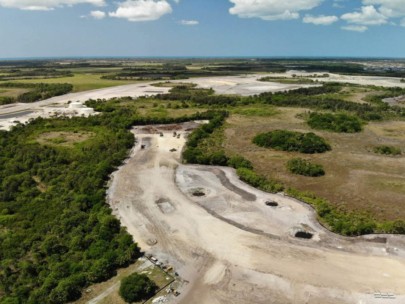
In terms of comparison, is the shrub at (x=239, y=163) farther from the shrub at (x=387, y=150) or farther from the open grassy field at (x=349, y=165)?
the shrub at (x=387, y=150)

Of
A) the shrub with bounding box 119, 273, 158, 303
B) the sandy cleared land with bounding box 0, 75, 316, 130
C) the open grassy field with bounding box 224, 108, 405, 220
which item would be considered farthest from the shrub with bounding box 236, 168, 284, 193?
the sandy cleared land with bounding box 0, 75, 316, 130

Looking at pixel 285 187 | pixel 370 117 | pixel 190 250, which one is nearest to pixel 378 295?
pixel 190 250

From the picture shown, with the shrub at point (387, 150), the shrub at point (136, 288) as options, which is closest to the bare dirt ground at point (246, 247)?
the shrub at point (136, 288)

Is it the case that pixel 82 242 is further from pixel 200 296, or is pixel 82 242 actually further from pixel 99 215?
pixel 200 296

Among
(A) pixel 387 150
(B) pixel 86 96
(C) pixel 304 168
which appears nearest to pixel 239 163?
(C) pixel 304 168

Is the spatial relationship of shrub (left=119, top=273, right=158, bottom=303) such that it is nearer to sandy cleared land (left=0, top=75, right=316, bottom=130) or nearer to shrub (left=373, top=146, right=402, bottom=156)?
shrub (left=373, top=146, right=402, bottom=156)

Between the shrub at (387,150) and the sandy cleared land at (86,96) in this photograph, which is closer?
the shrub at (387,150)

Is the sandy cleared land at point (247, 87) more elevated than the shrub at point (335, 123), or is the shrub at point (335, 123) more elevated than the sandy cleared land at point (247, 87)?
the sandy cleared land at point (247, 87)

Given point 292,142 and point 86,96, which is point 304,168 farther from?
point 86,96
